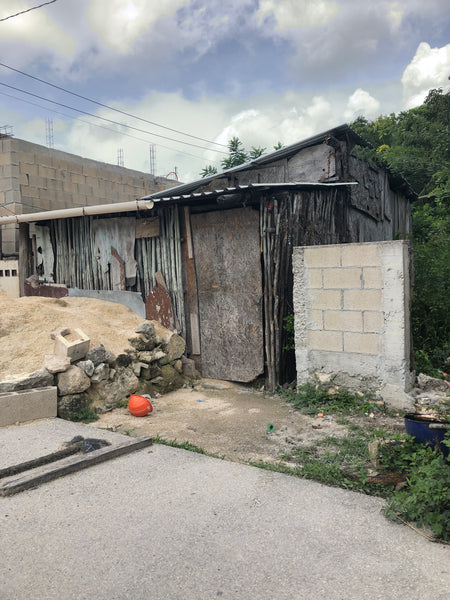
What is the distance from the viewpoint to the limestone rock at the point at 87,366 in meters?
6.07

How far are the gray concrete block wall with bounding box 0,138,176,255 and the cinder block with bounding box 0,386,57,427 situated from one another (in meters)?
6.19

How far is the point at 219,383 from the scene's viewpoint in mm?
7473

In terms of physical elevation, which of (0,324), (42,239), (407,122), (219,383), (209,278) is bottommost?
(219,383)

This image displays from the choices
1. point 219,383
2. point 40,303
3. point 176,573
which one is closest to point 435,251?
point 219,383

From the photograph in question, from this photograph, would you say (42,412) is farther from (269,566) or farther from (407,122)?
(407,122)

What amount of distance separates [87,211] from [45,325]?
2484 millimetres

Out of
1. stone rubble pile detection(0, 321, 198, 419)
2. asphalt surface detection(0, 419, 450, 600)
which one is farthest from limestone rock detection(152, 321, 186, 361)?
asphalt surface detection(0, 419, 450, 600)

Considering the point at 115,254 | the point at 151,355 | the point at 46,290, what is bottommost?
the point at 151,355

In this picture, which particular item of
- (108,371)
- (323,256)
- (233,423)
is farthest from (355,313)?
(108,371)

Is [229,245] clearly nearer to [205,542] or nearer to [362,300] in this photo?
[362,300]

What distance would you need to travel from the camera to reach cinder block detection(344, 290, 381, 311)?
575cm

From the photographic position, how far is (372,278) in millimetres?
5766

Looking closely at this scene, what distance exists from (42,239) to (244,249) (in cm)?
468

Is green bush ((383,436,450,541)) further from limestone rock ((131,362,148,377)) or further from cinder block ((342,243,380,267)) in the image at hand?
limestone rock ((131,362,148,377))
